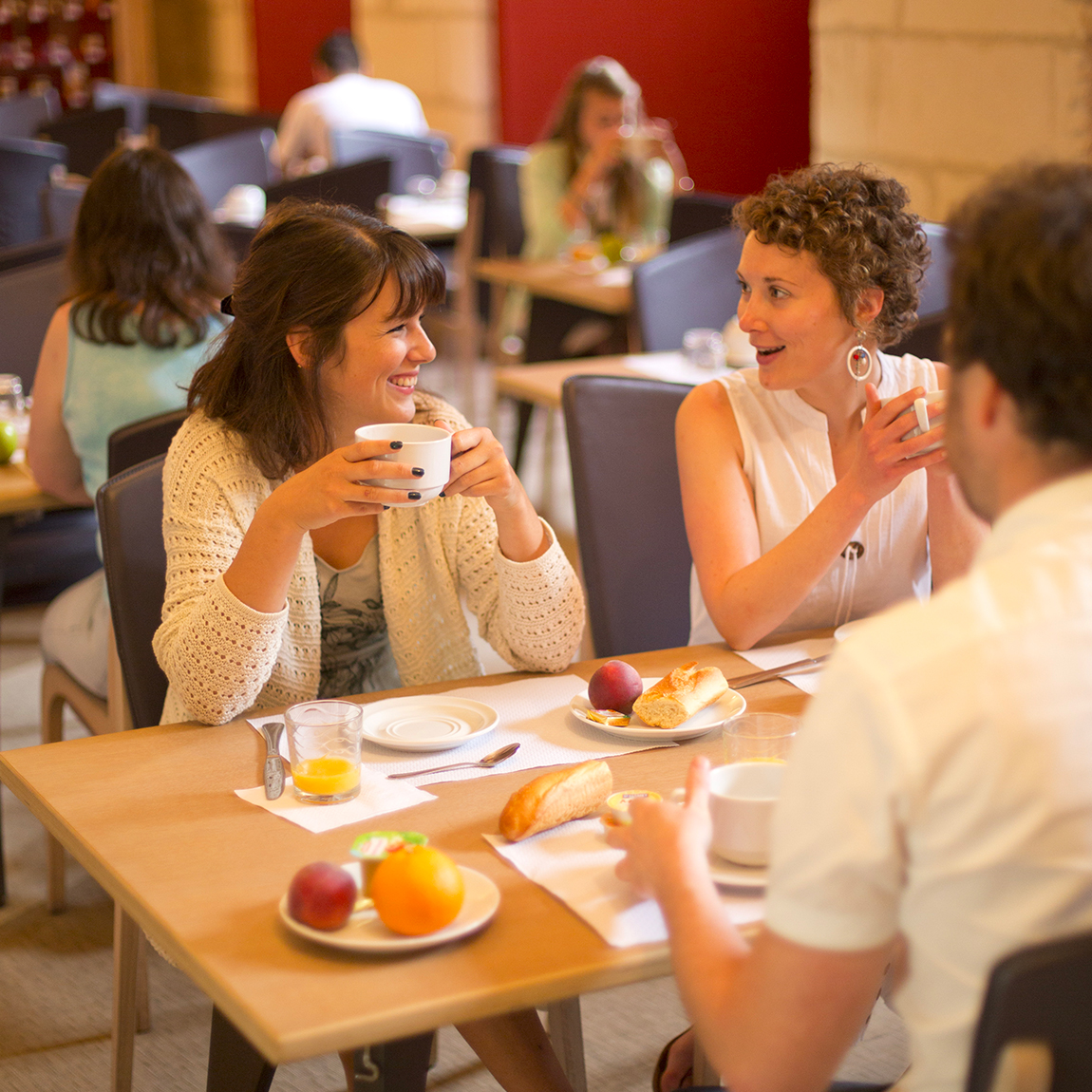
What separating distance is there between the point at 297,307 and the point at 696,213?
3245 mm

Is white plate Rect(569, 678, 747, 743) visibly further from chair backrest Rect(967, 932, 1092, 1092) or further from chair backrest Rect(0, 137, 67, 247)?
chair backrest Rect(0, 137, 67, 247)

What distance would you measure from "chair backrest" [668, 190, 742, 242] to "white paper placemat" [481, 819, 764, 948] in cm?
367

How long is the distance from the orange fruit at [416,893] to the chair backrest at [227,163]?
5085 mm

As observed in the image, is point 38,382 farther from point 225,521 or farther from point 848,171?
point 848,171

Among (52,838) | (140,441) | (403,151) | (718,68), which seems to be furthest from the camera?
(403,151)

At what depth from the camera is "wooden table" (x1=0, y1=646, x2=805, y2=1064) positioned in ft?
3.29

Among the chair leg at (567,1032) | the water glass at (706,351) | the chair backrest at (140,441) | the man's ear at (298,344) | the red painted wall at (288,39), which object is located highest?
the red painted wall at (288,39)

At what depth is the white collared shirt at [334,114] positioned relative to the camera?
668 centimetres

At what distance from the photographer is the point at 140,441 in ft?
6.85

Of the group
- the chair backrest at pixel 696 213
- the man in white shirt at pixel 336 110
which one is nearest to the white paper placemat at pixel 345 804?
the chair backrest at pixel 696 213

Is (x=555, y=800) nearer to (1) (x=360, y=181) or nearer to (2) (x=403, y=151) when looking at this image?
(1) (x=360, y=181)

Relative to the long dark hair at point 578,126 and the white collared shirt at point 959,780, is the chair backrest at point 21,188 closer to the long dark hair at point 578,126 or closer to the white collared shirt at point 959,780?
the long dark hair at point 578,126

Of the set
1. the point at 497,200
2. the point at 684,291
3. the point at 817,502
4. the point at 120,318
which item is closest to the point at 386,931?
the point at 817,502

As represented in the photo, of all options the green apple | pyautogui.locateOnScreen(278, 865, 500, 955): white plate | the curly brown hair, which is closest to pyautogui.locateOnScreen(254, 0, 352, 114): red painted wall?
the green apple
